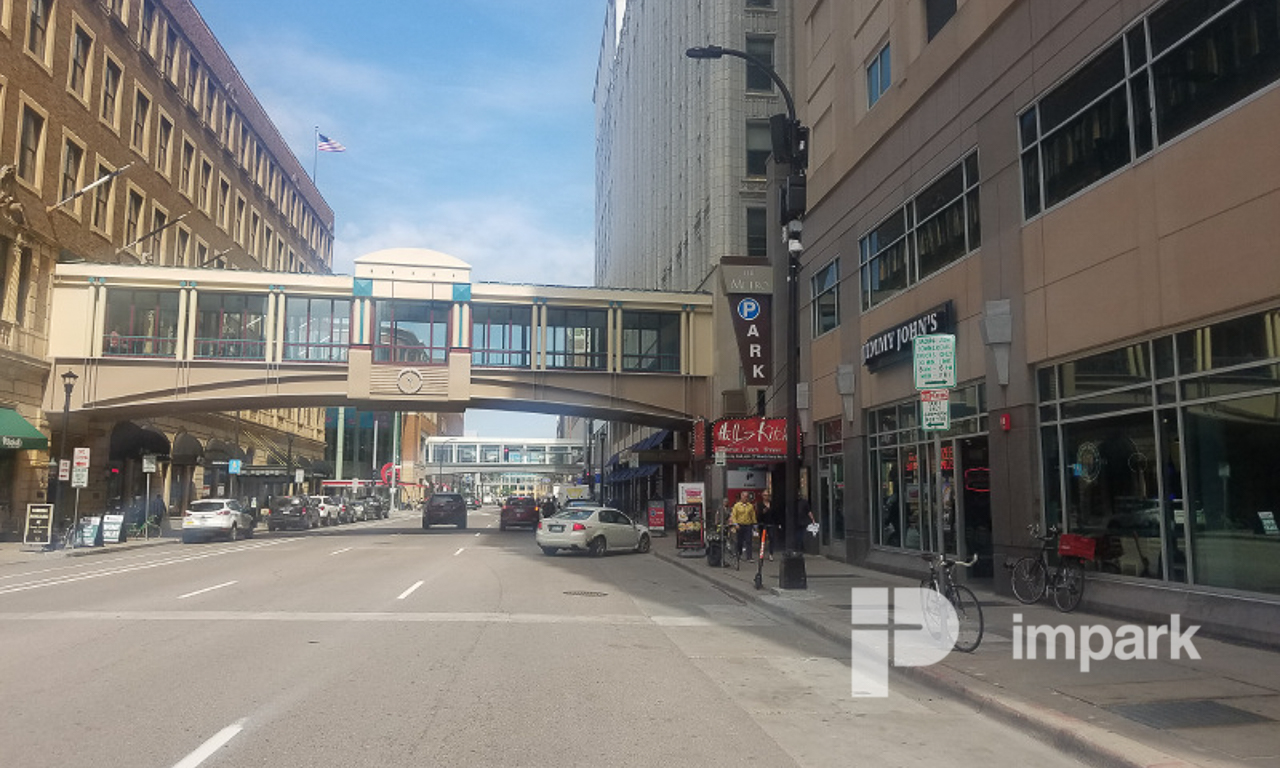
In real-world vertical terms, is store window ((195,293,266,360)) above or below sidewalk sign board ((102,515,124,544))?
above

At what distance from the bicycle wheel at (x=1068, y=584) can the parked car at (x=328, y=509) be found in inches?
1732

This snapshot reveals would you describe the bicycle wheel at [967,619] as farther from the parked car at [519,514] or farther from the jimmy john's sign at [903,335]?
the parked car at [519,514]

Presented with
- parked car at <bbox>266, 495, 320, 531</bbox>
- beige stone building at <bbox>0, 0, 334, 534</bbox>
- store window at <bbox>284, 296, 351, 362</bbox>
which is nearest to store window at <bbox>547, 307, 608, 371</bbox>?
store window at <bbox>284, 296, 351, 362</bbox>

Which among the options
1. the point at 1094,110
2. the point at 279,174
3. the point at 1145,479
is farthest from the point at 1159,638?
the point at 279,174

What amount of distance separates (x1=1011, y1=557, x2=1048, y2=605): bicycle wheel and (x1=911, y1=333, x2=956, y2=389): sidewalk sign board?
4343 mm

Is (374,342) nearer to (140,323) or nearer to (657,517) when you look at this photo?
(140,323)

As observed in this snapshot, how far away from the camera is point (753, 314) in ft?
98.3

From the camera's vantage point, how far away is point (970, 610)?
10578 millimetres

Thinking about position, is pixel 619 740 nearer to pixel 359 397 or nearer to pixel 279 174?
pixel 359 397

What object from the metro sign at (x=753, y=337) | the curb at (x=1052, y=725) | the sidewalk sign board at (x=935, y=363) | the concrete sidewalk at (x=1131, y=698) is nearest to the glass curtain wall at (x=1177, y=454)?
the concrete sidewalk at (x=1131, y=698)

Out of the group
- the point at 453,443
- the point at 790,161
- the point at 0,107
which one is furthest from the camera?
the point at 453,443

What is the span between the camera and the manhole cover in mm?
7004

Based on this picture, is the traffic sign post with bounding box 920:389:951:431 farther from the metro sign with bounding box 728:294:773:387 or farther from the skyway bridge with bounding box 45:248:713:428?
the skyway bridge with bounding box 45:248:713:428

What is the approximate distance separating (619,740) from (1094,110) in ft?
37.3
